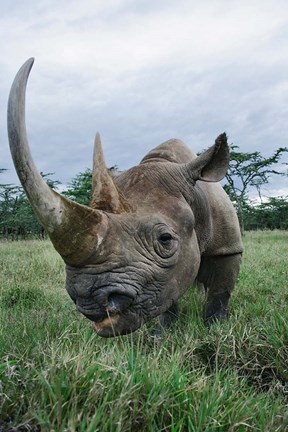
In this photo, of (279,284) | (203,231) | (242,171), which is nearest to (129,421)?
(203,231)

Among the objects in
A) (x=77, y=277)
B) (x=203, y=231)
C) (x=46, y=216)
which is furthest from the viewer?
(x=203, y=231)

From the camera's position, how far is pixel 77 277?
2883 millimetres

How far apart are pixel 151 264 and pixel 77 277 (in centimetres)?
52

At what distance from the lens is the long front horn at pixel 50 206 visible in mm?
2510

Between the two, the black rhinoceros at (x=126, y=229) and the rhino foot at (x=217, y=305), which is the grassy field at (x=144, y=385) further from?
the rhino foot at (x=217, y=305)

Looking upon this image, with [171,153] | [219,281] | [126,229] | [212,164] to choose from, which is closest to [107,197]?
[126,229]

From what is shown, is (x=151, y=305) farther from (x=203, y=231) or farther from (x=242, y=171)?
(x=242, y=171)

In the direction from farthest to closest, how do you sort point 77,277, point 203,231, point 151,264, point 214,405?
point 203,231, point 151,264, point 77,277, point 214,405

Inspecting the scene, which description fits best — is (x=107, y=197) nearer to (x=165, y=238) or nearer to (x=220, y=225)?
(x=165, y=238)

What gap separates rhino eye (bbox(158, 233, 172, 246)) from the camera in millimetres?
3304

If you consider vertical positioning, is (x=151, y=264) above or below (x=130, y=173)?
below

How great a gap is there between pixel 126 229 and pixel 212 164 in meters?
1.11

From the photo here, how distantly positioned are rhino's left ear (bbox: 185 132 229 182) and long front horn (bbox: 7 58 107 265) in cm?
118

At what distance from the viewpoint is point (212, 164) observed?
12.8ft
